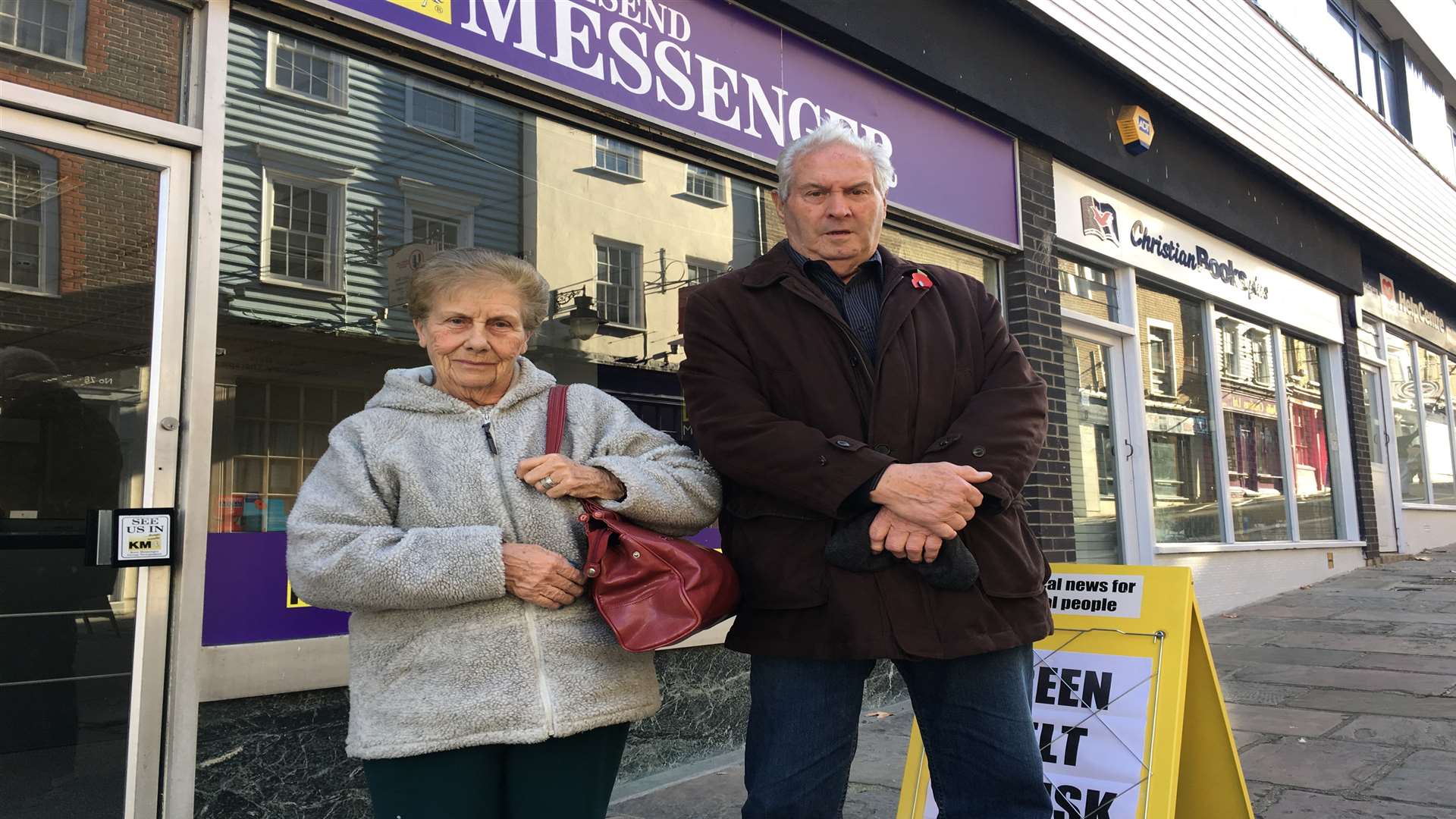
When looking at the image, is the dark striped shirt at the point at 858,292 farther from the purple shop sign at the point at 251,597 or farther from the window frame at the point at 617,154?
the window frame at the point at 617,154

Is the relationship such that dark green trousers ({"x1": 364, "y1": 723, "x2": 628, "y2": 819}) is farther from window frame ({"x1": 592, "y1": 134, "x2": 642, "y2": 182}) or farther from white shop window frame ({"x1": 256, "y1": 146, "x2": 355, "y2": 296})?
window frame ({"x1": 592, "y1": 134, "x2": 642, "y2": 182})

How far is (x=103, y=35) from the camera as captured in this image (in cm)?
315

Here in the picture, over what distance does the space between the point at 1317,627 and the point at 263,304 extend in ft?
25.4

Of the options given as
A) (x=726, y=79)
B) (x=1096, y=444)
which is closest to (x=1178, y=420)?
(x=1096, y=444)

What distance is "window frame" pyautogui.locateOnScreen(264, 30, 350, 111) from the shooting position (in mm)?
3551

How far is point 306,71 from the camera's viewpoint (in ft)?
12.0

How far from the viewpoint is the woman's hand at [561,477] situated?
207cm

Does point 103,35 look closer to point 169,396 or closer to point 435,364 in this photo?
point 169,396

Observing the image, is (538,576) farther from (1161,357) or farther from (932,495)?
(1161,357)

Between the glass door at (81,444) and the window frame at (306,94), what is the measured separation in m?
0.51

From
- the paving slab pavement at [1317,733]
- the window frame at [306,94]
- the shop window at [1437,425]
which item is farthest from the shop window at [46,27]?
the shop window at [1437,425]

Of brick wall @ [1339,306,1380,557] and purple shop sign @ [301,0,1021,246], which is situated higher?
purple shop sign @ [301,0,1021,246]

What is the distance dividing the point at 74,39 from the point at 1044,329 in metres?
5.71

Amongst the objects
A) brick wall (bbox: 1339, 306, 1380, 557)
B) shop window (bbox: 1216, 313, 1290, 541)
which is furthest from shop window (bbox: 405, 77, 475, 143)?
brick wall (bbox: 1339, 306, 1380, 557)
